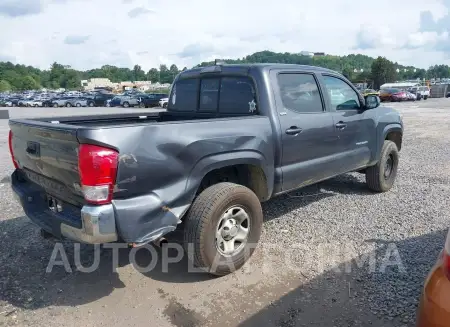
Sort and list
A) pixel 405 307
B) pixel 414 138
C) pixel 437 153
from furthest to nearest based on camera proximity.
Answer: pixel 414 138
pixel 437 153
pixel 405 307

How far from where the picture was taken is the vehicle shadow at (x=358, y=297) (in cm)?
303

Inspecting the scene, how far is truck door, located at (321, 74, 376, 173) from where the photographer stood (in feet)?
16.4

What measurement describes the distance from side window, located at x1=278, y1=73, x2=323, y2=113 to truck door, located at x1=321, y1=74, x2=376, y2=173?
0.22m

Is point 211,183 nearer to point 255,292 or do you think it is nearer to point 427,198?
point 255,292

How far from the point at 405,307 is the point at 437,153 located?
7.53m

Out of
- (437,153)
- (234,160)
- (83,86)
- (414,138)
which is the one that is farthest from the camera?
(83,86)

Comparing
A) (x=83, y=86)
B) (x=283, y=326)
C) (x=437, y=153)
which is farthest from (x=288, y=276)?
(x=83, y=86)

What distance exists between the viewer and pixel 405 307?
3127mm

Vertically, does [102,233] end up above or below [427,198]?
above

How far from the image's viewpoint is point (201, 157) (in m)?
3.38

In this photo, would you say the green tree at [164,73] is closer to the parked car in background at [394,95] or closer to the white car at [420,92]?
the white car at [420,92]

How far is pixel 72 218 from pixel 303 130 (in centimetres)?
253

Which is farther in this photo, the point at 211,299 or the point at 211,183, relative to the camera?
the point at 211,183

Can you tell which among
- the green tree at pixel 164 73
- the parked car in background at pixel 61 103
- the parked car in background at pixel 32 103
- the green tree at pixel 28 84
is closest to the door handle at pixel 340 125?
the parked car in background at pixel 61 103
